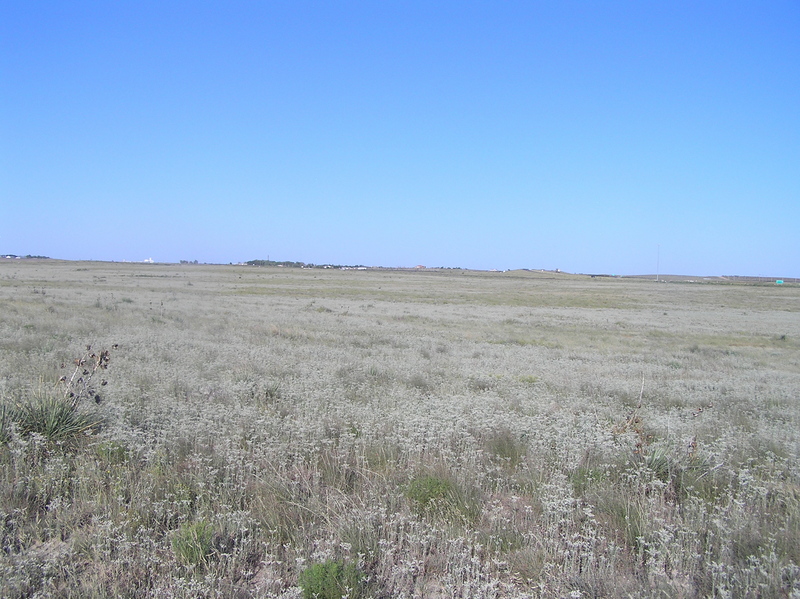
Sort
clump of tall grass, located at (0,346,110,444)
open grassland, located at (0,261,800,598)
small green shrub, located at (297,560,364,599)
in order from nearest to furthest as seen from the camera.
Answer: small green shrub, located at (297,560,364,599) < open grassland, located at (0,261,800,598) < clump of tall grass, located at (0,346,110,444)

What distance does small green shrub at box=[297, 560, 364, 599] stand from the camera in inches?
125

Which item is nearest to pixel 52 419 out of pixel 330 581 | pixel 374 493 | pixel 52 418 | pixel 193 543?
pixel 52 418

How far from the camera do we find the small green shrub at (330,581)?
3.17m

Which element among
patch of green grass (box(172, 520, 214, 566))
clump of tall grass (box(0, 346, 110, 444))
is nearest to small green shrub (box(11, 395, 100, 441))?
clump of tall grass (box(0, 346, 110, 444))

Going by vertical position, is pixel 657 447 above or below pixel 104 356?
below

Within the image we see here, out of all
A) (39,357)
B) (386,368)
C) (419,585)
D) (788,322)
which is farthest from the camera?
(788,322)

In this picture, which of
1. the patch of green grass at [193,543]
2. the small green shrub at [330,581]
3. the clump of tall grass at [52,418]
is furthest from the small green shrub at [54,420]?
the small green shrub at [330,581]

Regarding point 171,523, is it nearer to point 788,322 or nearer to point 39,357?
point 39,357

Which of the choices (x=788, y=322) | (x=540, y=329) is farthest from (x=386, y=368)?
(x=788, y=322)

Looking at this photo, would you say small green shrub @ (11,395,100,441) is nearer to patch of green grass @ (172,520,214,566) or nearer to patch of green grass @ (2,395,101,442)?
patch of green grass @ (2,395,101,442)

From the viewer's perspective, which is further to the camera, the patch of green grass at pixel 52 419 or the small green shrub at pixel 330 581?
the patch of green grass at pixel 52 419

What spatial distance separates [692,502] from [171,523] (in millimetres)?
4338

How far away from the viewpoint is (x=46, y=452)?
488 cm

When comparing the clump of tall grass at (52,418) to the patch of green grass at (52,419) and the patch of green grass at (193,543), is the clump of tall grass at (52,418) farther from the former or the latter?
the patch of green grass at (193,543)
